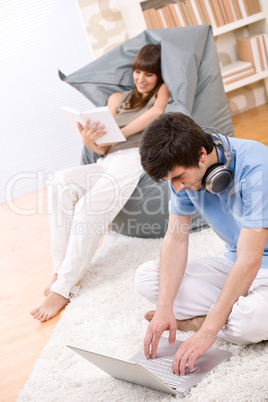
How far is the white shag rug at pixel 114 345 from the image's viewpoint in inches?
47.6

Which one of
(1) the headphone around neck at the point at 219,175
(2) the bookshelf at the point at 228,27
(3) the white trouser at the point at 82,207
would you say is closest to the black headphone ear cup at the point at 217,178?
(1) the headphone around neck at the point at 219,175

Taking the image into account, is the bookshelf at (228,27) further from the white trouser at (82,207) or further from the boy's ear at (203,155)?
the boy's ear at (203,155)

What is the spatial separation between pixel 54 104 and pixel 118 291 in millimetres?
2376

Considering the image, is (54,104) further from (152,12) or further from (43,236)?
(43,236)

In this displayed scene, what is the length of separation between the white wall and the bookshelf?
449 millimetres

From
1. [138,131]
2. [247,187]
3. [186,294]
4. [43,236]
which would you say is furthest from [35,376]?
[43,236]

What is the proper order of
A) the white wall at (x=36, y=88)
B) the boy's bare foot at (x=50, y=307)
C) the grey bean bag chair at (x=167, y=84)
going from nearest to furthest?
the boy's bare foot at (x=50, y=307)
the grey bean bag chair at (x=167, y=84)
the white wall at (x=36, y=88)

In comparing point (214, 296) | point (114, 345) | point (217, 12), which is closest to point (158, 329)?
point (214, 296)

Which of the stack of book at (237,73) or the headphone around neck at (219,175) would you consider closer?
the headphone around neck at (219,175)

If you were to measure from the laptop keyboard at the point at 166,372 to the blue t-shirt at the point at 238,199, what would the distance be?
1.13 feet

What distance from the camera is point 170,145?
3.85ft

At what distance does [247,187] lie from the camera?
1218 mm

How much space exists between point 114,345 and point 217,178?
0.68 m

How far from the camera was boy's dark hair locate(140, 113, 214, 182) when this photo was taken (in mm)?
1174
